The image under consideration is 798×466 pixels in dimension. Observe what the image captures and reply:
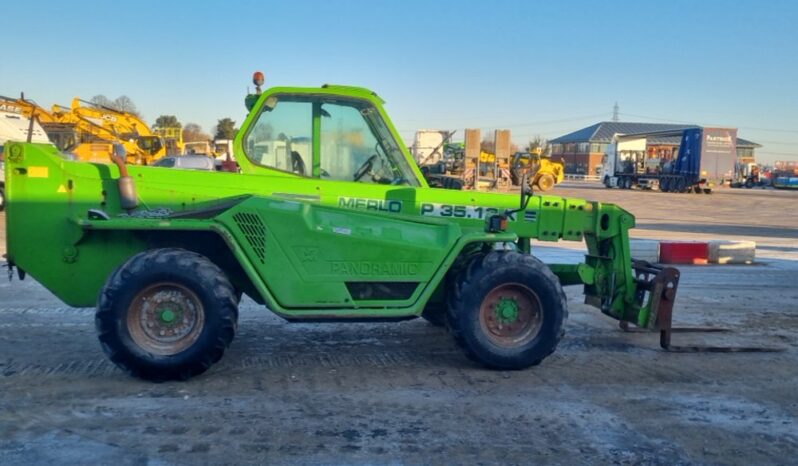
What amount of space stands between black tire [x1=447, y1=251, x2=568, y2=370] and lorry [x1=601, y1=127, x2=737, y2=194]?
4326cm

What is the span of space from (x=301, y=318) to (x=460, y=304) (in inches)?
50.2

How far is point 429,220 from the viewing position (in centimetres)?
633

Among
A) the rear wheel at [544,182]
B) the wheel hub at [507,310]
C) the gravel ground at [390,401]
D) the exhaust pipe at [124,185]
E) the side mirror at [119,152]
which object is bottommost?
the gravel ground at [390,401]

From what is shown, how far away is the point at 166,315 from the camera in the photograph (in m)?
5.88

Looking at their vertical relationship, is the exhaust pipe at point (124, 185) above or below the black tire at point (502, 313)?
above

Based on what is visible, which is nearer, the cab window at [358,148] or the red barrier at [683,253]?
the cab window at [358,148]

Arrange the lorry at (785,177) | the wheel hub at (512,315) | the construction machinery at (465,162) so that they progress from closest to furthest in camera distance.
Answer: the wheel hub at (512,315) → the construction machinery at (465,162) → the lorry at (785,177)

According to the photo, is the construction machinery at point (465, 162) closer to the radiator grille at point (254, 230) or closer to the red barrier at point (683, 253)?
the radiator grille at point (254, 230)

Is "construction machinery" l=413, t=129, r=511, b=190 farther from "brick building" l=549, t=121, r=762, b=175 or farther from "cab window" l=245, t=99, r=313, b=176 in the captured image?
"brick building" l=549, t=121, r=762, b=175

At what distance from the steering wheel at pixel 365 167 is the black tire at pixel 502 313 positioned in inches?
48.0

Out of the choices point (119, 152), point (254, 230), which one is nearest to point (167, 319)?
point (254, 230)

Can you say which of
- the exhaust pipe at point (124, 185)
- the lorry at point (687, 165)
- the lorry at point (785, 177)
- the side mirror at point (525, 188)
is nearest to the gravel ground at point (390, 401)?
the exhaust pipe at point (124, 185)

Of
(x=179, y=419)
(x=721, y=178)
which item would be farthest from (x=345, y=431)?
(x=721, y=178)

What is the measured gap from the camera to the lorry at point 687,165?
46.3 m
